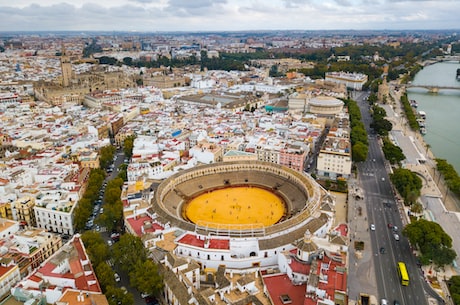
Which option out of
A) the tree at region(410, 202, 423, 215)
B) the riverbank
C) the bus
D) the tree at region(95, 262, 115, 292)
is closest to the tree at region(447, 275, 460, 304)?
the bus

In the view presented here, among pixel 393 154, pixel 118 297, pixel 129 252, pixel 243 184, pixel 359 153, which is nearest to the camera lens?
pixel 118 297

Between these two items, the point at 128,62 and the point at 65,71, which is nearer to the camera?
the point at 65,71

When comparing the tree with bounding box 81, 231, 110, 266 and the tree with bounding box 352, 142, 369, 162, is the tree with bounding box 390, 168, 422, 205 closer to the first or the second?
the tree with bounding box 352, 142, 369, 162

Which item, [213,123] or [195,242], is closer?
[195,242]

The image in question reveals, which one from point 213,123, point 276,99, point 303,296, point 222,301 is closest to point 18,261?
point 222,301

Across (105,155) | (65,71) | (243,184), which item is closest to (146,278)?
(243,184)

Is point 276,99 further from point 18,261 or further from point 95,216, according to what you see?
point 18,261

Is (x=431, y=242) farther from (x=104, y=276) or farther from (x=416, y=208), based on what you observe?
(x=104, y=276)
